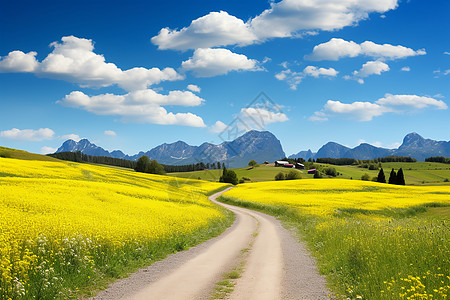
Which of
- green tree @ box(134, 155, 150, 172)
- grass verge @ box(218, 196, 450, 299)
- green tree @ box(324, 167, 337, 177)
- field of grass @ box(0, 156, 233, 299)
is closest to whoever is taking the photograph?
grass verge @ box(218, 196, 450, 299)

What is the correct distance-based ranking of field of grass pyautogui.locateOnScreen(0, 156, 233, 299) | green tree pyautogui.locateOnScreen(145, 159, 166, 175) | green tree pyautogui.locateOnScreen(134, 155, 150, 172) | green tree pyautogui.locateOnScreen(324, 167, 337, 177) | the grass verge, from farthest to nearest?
1. green tree pyautogui.locateOnScreen(324, 167, 337, 177)
2. green tree pyautogui.locateOnScreen(134, 155, 150, 172)
3. green tree pyautogui.locateOnScreen(145, 159, 166, 175)
4. field of grass pyautogui.locateOnScreen(0, 156, 233, 299)
5. the grass verge

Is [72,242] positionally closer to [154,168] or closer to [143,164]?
[154,168]

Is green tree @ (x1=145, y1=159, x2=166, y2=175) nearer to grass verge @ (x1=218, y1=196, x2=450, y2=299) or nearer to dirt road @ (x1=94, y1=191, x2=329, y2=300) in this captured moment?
dirt road @ (x1=94, y1=191, x2=329, y2=300)

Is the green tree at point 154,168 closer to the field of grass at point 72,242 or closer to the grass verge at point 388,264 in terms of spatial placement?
the field of grass at point 72,242

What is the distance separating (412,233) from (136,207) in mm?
17557

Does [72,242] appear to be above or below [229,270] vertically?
above

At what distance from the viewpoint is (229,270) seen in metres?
12.9

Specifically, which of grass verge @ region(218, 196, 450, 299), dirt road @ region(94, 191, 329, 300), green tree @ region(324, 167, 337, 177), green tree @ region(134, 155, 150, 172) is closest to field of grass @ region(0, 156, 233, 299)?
dirt road @ region(94, 191, 329, 300)

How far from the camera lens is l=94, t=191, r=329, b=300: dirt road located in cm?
995

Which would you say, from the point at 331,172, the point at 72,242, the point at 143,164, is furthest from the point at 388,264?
the point at 331,172

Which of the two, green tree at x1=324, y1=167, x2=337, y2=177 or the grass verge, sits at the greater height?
the grass verge

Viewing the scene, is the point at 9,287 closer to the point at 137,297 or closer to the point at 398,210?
the point at 137,297

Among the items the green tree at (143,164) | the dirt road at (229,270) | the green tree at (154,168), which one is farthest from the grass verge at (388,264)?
the green tree at (143,164)

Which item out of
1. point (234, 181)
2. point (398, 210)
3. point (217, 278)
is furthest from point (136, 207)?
point (234, 181)
